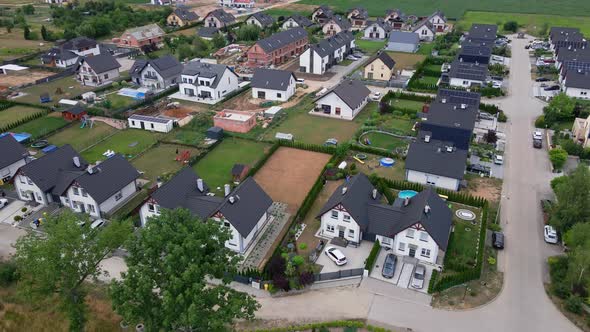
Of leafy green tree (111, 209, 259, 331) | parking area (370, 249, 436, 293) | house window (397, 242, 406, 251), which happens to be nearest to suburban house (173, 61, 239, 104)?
house window (397, 242, 406, 251)

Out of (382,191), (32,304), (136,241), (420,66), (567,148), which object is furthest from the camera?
(420,66)

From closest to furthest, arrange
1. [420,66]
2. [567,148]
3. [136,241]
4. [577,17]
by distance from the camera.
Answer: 1. [136,241]
2. [567,148]
3. [420,66]
4. [577,17]

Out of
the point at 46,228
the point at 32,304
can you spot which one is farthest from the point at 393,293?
the point at 32,304

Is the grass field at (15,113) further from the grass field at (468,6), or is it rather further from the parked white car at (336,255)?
the grass field at (468,6)

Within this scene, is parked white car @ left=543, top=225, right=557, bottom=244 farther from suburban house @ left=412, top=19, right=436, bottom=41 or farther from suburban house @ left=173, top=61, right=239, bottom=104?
suburban house @ left=412, top=19, right=436, bottom=41

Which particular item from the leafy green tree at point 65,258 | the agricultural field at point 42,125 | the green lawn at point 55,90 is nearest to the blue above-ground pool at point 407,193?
the leafy green tree at point 65,258

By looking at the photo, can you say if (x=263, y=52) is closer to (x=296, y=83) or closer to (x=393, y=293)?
(x=296, y=83)
